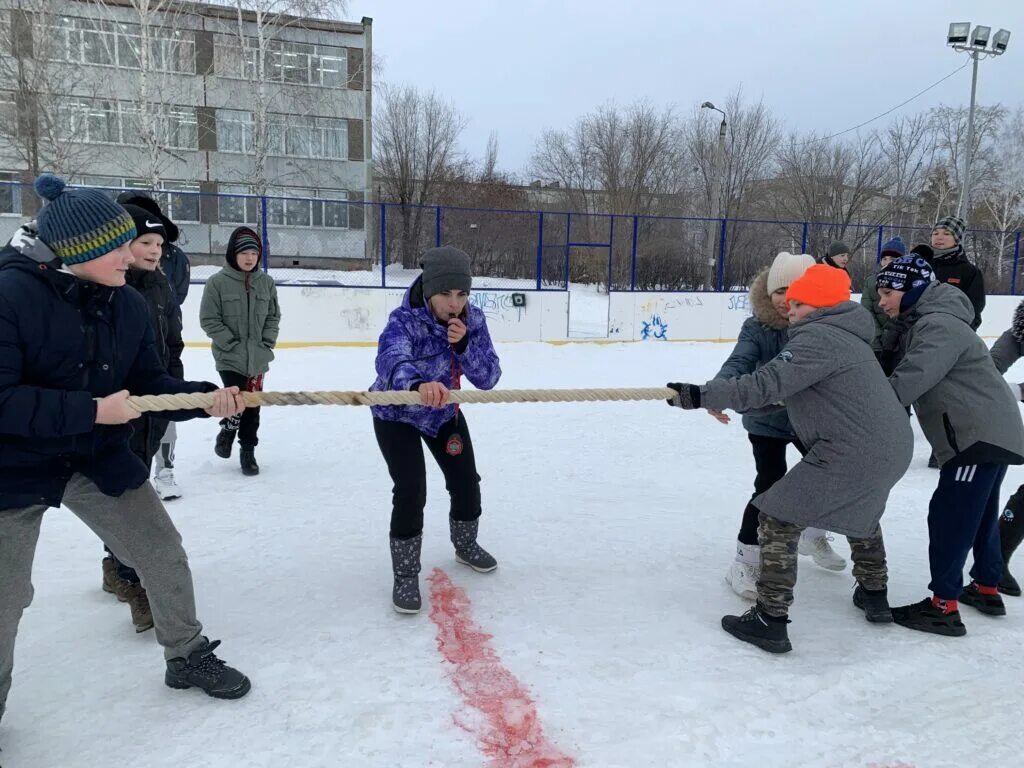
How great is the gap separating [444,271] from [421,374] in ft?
1.44

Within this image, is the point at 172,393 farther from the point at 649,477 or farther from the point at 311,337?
A: the point at 311,337

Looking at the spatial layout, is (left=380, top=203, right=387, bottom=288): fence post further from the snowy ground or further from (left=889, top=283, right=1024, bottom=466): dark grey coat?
(left=889, top=283, right=1024, bottom=466): dark grey coat

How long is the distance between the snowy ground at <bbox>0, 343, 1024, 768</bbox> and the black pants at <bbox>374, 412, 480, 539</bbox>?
0.40 metres

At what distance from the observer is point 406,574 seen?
3.08 metres

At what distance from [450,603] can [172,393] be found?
1.49 metres

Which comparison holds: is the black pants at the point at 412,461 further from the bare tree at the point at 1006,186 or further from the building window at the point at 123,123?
the bare tree at the point at 1006,186

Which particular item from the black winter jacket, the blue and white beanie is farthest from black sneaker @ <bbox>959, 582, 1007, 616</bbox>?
the black winter jacket

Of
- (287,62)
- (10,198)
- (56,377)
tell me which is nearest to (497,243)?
(10,198)

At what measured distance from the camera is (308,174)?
25328mm

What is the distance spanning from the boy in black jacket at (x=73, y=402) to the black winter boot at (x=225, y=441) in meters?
2.93

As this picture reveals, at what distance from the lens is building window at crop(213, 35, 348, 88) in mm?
21875

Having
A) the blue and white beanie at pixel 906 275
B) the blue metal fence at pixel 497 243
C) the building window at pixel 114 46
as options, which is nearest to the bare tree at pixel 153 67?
the building window at pixel 114 46

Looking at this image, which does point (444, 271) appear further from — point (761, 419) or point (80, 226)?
point (761, 419)

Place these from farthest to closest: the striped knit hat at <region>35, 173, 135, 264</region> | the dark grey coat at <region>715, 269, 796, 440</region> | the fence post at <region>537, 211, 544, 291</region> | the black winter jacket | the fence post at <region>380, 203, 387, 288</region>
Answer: the fence post at <region>537, 211, 544, 291</region>
the fence post at <region>380, 203, 387, 288</region>
the dark grey coat at <region>715, 269, 796, 440</region>
the striped knit hat at <region>35, 173, 135, 264</region>
the black winter jacket
